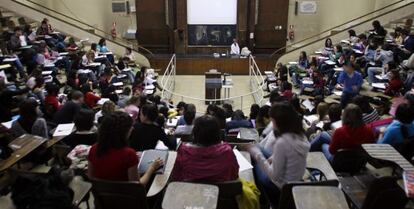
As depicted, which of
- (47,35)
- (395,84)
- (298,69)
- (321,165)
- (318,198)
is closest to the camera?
(318,198)

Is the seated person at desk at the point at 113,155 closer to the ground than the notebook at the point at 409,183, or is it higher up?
higher up

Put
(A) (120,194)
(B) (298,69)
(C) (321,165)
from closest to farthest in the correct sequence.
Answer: (A) (120,194)
(C) (321,165)
(B) (298,69)

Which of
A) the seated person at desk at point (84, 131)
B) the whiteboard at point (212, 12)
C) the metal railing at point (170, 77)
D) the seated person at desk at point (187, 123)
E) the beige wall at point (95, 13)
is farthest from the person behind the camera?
the whiteboard at point (212, 12)

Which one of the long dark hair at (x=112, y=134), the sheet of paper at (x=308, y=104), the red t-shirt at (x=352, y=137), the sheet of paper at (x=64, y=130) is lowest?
the sheet of paper at (x=308, y=104)

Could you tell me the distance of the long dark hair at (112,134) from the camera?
9.67 feet

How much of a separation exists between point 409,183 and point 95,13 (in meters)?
15.2

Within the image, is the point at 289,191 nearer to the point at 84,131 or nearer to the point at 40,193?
the point at 40,193

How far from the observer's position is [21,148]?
3957 mm

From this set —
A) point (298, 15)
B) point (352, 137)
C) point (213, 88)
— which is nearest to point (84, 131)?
point (352, 137)

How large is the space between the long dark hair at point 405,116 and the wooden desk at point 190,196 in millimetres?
2634

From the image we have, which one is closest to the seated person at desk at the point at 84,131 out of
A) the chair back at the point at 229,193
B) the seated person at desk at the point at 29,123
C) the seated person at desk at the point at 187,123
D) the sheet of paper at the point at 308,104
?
the seated person at desk at the point at 29,123

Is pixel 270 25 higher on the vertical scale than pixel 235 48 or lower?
higher

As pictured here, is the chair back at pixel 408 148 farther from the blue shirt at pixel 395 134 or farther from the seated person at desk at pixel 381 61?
the seated person at desk at pixel 381 61

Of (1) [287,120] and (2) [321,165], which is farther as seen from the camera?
(2) [321,165]
